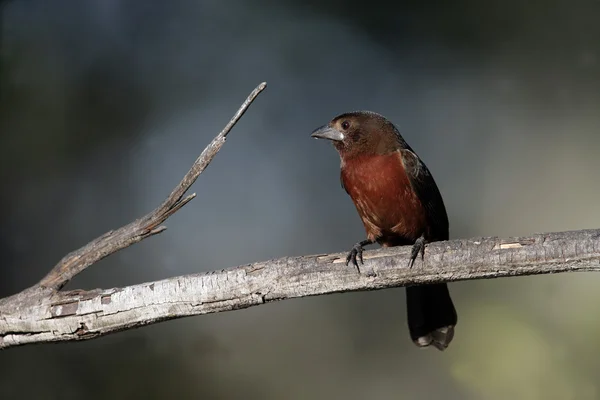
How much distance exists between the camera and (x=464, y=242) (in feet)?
9.55

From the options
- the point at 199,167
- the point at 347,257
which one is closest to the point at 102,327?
the point at 199,167

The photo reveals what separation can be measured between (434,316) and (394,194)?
31.7 inches

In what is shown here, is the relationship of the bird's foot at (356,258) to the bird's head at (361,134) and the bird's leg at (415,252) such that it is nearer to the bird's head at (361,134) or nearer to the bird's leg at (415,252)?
the bird's leg at (415,252)

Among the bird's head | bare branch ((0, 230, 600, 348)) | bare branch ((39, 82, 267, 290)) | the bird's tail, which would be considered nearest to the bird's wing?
the bird's head

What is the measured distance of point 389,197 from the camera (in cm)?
385

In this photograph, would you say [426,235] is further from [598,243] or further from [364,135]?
[598,243]

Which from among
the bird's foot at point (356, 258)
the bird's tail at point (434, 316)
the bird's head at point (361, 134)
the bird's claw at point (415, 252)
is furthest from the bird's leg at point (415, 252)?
the bird's tail at point (434, 316)

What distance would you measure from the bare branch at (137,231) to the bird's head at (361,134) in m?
1.07

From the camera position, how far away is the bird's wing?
12.6ft

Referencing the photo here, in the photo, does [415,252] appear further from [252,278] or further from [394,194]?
[394,194]

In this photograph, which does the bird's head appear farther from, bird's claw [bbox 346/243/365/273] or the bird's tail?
bird's claw [bbox 346/243/365/273]

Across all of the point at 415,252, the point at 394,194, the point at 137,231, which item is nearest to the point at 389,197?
the point at 394,194

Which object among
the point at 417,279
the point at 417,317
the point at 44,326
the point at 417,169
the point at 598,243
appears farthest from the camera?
A: the point at 417,317

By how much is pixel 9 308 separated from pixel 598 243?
2.57m
